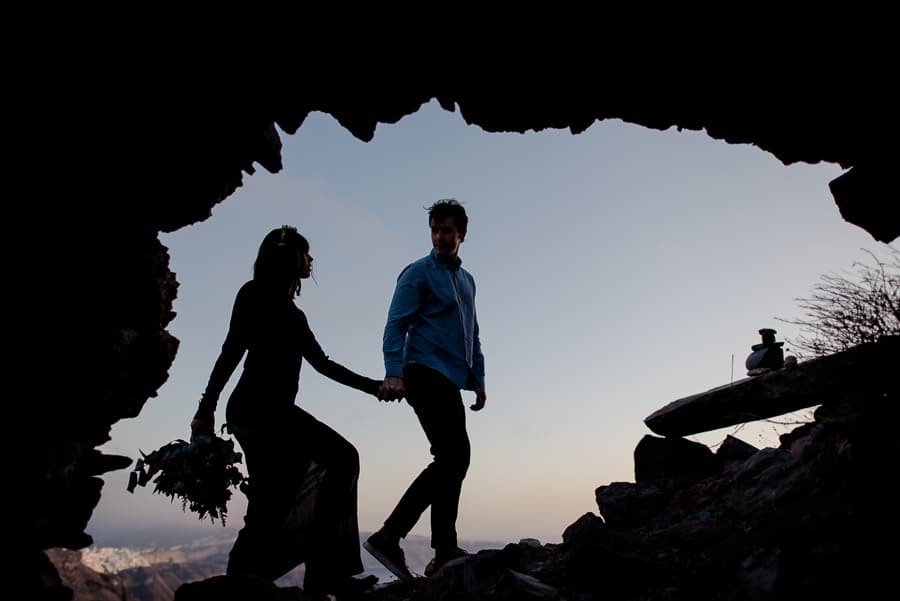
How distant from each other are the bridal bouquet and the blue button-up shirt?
4.28 ft

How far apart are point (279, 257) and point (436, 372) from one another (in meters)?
1.40

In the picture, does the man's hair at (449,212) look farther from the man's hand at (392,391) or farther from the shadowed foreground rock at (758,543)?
the shadowed foreground rock at (758,543)

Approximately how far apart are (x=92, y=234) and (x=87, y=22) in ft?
3.60

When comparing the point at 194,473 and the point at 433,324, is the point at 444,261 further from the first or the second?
the point at 194,473

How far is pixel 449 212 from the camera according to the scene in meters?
4.96

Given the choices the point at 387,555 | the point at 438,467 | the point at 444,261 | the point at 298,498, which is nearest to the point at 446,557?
the point at 387,555

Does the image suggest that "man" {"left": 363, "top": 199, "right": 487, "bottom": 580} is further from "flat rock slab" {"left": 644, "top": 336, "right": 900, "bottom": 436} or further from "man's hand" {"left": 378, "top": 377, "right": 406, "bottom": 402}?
"flat rock slab" {"left": 644, "top": 336, "right": 900, "bottom": 436}

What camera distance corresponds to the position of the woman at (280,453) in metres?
3.64

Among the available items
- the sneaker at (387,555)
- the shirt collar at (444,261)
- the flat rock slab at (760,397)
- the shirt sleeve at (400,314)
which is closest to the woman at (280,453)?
the sneaker at (387,555)

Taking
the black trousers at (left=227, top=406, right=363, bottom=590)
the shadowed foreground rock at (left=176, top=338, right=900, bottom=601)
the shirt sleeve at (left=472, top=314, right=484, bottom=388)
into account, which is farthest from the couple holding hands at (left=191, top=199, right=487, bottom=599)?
the shadowed foreground rock at (left=176, top=338, right=900, bottom=601)

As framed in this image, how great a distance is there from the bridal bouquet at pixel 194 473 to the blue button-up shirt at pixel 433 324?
131cm

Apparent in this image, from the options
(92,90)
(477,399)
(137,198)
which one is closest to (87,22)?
(92,90)

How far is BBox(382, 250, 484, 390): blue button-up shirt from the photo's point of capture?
14.9 ft

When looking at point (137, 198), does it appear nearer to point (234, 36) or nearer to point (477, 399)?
point (234, 36)
